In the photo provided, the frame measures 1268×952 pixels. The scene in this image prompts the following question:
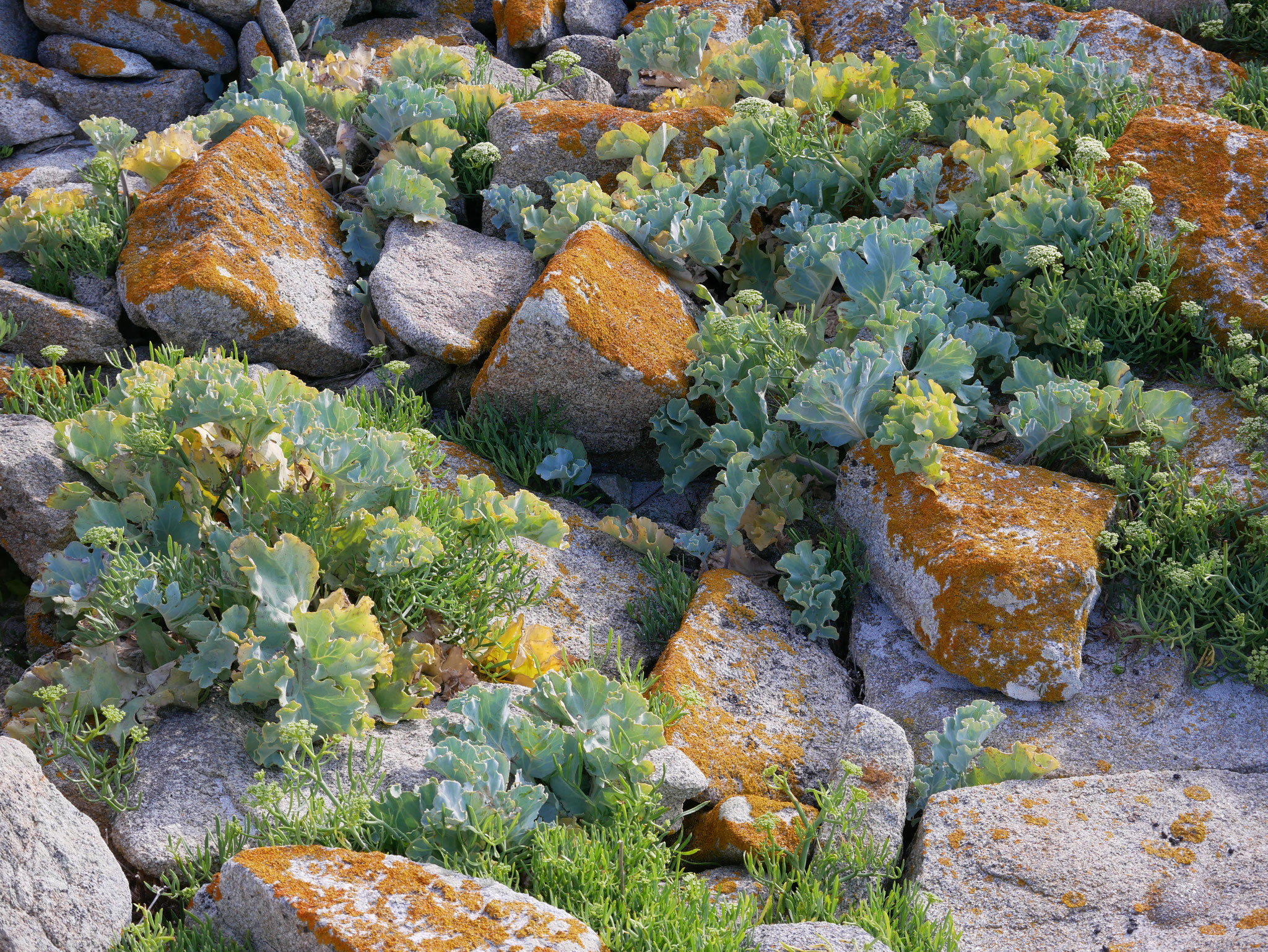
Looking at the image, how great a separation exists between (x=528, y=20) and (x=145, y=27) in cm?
250

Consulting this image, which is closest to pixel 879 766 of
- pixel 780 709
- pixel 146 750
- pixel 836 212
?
pixel 780 709

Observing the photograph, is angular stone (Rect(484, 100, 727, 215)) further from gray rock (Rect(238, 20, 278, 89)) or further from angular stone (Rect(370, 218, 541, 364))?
gray rock (Rect(238, 20, 278, 89))

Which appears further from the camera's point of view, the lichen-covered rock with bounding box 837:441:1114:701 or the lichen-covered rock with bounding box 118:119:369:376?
the lichen-covered rock with bounding box 118:119:369:376

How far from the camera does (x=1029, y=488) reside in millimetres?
4246

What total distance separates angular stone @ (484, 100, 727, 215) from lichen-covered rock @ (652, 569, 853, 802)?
2745 mm

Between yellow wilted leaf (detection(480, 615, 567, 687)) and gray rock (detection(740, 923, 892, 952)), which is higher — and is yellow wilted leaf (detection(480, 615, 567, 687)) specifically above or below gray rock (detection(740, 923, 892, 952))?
below

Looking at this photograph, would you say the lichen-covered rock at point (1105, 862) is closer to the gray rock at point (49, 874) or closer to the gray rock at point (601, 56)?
the gray rock at point (49, 874)

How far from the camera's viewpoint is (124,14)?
6684 millimetres

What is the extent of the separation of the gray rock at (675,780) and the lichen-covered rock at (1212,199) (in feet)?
10.4

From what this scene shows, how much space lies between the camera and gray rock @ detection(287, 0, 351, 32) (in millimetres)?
7203

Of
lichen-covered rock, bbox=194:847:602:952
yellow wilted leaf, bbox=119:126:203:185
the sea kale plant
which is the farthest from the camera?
yellow wilted leaf, bbox=119:126:203:185

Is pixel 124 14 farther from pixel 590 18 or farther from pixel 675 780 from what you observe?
pixel 675 780

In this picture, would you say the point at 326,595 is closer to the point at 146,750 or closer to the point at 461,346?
the point at 146,750

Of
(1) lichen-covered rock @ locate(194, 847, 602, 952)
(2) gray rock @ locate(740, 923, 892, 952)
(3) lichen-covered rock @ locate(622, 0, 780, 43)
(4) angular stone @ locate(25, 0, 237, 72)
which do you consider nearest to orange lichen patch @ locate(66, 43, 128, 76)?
(4) angular stone @ locate(25, 0, 237, 72)
